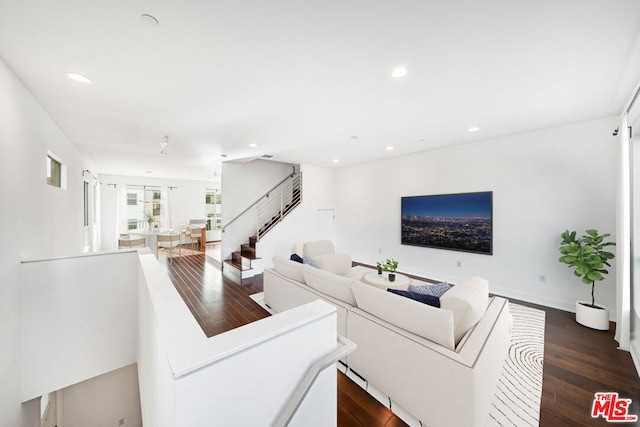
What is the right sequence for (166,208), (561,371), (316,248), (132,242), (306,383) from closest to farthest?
(306,383), (561,371), (316,248), (132,242), (166,208)

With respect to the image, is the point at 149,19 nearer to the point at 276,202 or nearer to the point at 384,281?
the point at 384,281

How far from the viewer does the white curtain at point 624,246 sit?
8.45 feet

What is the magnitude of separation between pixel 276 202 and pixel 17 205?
5320 millimetres

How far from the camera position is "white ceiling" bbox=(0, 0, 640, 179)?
1.45 m

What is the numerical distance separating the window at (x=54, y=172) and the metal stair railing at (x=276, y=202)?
3.25m

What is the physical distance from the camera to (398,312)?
77.2 inches

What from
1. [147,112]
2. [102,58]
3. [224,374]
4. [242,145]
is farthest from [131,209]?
[224,374]

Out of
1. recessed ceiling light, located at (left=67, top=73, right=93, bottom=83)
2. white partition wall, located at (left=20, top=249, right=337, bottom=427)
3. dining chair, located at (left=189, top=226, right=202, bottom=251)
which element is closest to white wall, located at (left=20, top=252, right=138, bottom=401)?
white partition wall, located at (left=20, top=249, right=337, bottom=427)

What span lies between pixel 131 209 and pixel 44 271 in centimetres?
758

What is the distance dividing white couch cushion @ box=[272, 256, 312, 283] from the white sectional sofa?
0.72 metres

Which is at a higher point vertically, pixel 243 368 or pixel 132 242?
pixel 243 368

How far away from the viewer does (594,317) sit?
119 inches

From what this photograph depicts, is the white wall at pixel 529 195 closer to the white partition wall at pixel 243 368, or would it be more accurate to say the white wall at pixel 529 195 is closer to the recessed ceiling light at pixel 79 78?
the white partition wall at pixel 243 368

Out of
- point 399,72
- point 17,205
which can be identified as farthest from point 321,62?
point 17,205
